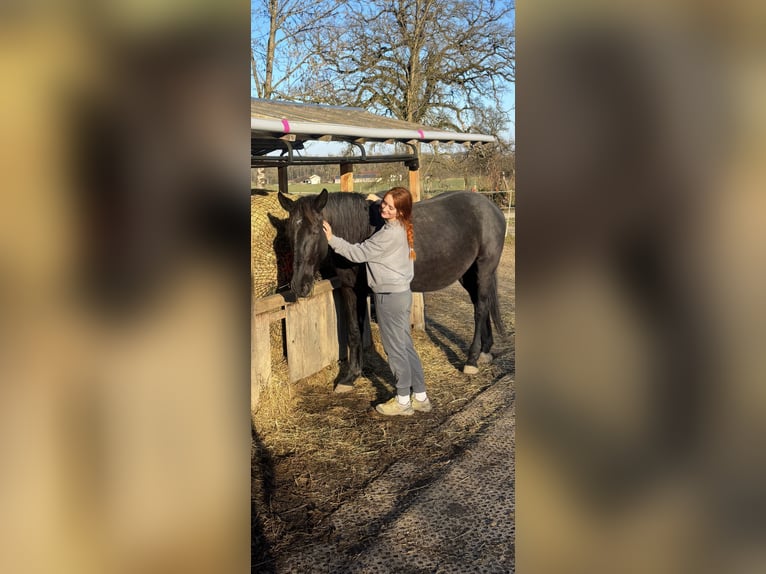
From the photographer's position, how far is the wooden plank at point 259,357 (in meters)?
4.61

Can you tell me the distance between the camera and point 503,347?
6.79m

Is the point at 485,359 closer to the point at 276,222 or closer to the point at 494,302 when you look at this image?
the point at 494,302

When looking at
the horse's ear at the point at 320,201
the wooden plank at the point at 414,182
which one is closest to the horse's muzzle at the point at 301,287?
the horse's ear at the point at 320,201

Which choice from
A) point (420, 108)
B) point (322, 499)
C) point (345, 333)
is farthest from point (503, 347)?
point (420, 108)

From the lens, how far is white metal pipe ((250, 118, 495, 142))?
362 centimetres

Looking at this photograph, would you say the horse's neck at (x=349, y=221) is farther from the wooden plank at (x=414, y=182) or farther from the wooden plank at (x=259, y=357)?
the wooden plank at (x=414, y=182)

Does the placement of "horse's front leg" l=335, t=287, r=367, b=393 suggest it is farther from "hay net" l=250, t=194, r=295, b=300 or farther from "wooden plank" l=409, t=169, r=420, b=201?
"wooden plank" l=409, t=169, r=420, b=201

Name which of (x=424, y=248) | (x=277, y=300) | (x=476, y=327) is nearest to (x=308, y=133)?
(x=277, y=300)
